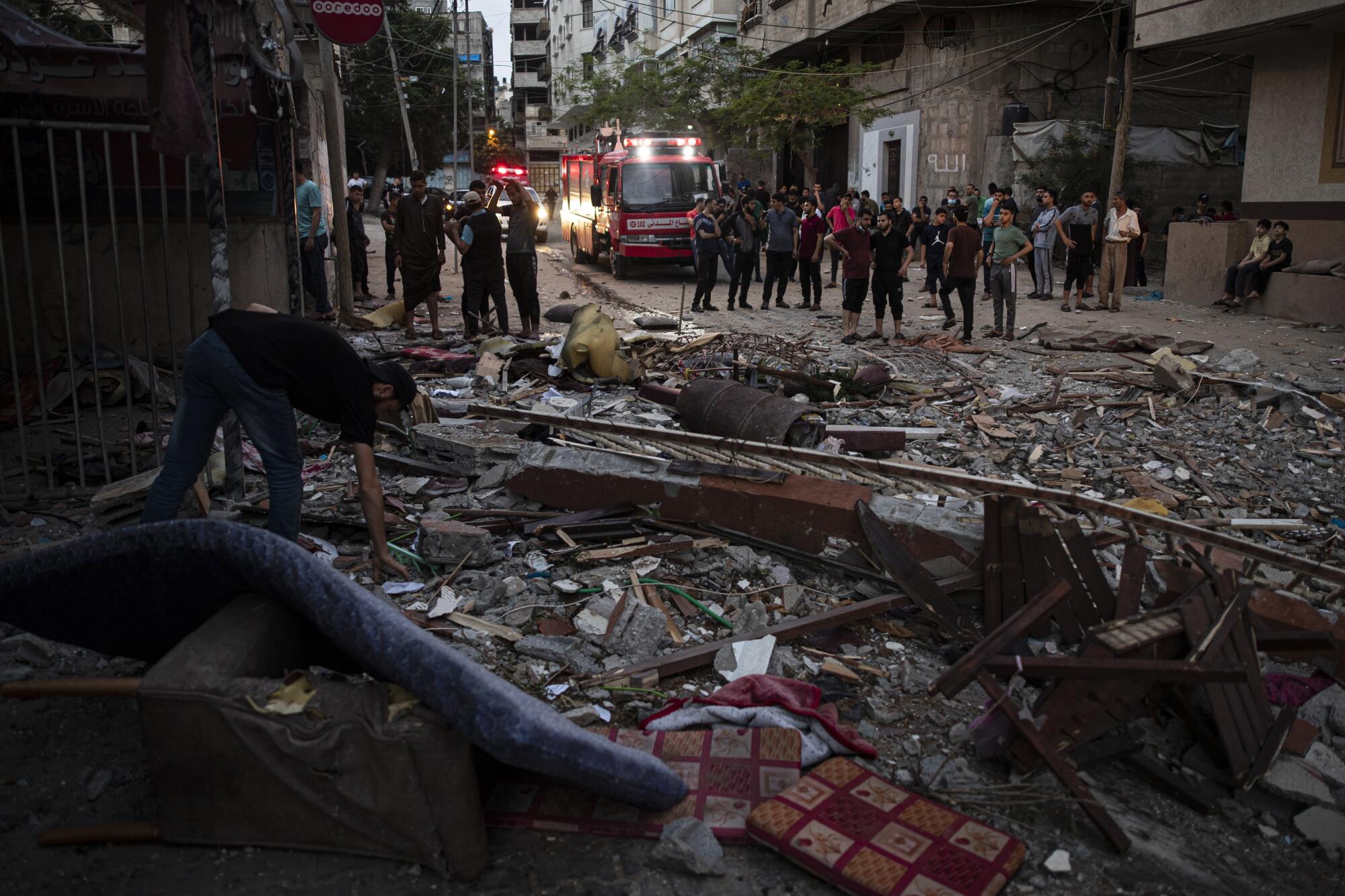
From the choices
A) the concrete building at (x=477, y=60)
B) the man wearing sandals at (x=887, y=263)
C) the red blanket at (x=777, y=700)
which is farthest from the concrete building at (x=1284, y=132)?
the concrete building at (x=477, y=60)

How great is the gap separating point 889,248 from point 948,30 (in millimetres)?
17099

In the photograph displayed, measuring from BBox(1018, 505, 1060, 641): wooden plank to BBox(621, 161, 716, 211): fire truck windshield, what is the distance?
1638cm

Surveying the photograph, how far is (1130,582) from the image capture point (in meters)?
4.56

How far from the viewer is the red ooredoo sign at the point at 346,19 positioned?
29.7 ft

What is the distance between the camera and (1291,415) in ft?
30.6

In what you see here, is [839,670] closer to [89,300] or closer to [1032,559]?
[1032,559]

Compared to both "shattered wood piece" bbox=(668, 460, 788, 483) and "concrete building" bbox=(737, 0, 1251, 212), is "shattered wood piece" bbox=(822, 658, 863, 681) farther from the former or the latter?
"concrete building" bbox=(737, 0, 1251, 212)

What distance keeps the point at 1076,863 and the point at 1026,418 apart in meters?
6.80

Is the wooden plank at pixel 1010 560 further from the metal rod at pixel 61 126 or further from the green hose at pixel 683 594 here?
the metal rod at pixel 61 126

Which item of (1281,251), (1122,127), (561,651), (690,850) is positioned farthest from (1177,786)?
(1122,127)

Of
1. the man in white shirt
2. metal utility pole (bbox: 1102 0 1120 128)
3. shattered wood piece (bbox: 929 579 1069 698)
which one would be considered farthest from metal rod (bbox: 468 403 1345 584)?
metal utility pole (bbox: 1102 0 1120 128)

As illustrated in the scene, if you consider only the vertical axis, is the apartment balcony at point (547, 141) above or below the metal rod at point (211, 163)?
above

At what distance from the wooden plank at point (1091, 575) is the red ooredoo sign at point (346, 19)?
24.5 ft

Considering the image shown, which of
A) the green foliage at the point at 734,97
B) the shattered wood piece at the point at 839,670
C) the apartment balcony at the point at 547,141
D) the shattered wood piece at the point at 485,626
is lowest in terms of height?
the shattered wood piece at the point at 839,670
